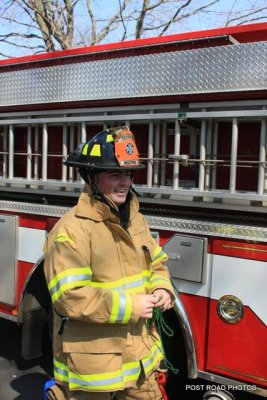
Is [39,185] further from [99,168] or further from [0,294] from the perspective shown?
[99,168]

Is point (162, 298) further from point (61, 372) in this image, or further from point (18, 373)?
point (18, 373)

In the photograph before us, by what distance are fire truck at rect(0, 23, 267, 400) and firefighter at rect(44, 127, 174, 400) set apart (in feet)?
1.81

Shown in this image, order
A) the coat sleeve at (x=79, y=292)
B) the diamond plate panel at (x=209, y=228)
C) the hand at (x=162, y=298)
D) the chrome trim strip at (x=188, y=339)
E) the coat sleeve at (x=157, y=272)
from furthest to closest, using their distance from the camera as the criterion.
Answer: the chrome trim strip at (x=188, y=339)
the diamond plate panel at (x=209, y=228)
the coat sleeve at (x=157, y=272)
the hand at (x=162, y=298)
the coat sleeve at (x=79, y=292)

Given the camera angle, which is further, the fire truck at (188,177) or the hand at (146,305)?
the fire truck at (188,177)

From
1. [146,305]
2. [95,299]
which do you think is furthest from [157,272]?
[95,299]

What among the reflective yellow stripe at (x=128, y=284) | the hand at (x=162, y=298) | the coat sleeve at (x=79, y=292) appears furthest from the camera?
the hand at (x=162, y=298)

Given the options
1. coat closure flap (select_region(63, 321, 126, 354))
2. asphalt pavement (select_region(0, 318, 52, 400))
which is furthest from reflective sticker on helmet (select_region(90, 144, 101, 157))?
asphalt pavement (select_region(0, 318, 52, 400))

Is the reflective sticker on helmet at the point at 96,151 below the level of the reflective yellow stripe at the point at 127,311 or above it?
above

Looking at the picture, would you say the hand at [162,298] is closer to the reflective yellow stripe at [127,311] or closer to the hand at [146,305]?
the hand at [146,305]

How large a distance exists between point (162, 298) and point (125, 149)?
2.22 ft

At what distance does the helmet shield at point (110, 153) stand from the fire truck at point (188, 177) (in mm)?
737

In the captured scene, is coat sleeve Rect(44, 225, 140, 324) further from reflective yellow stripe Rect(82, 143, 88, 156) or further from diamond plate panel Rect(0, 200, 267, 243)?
diamond plate panel Rect(0, 200, 267, 243)

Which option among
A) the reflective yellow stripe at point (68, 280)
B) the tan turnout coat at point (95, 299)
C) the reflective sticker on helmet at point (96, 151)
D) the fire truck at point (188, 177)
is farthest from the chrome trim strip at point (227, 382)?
the reflective sticker on helmet at point (96, 151)

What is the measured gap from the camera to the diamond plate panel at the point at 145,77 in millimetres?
2484
